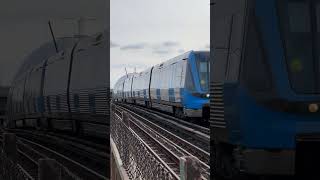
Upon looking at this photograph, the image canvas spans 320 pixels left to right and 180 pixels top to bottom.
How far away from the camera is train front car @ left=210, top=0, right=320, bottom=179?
103 inches

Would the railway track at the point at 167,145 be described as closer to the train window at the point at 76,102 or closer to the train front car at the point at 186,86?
the train front car at the point at 186,86

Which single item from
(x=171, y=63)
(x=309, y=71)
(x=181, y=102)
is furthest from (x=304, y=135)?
(x=171, y=63)

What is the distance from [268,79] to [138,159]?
1.49 meters

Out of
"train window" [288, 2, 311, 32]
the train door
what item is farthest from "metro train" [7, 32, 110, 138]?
"train window" [288, 2, 311, 32]

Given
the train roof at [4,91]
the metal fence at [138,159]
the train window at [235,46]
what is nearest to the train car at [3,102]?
the train roof at [4,91]

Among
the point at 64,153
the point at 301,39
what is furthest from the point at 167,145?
the point at 64,153

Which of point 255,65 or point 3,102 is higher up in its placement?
point 255,65

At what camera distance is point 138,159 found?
148 inches

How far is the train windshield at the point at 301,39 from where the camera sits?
8.73ft

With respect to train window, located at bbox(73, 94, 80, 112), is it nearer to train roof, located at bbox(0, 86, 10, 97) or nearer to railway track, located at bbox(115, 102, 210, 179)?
train roof, located at bbox(0, 86, 10, 97)

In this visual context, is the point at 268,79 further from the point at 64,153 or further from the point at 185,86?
the point at 185,86

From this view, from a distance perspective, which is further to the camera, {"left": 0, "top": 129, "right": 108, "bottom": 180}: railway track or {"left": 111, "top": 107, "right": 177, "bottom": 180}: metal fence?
{"left": 111, "top": 107, "right": 177, "bottom": 180}: metal fence

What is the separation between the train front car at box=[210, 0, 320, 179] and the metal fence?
47cm

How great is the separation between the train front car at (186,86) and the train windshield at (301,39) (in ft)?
15.9
